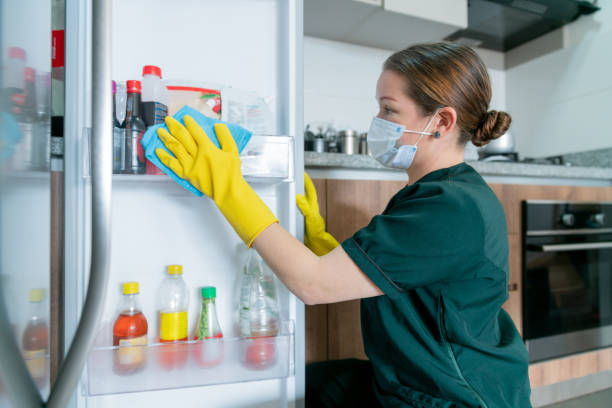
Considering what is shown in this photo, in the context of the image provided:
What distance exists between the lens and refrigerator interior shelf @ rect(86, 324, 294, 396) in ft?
2.20

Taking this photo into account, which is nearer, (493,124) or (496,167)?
(493,124)

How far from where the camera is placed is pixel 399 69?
2.80ft

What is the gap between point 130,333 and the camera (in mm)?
732

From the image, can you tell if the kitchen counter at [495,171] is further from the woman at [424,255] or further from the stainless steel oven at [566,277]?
the woman at [424,255]

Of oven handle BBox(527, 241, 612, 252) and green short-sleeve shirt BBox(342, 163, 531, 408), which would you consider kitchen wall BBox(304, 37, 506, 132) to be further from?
green short-sleeve shirt BBox(342, 163, 531, 408)

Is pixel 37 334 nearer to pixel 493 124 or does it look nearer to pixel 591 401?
pixel 493 124

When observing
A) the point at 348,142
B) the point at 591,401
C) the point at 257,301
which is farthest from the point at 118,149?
the point at 591,401

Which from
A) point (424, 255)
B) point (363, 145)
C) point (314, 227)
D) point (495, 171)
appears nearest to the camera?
point (424, 255)

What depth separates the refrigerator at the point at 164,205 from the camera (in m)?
0.66

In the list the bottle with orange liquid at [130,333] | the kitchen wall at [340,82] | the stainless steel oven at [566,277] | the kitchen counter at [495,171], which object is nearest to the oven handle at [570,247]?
the stainless steel oven at [566,277]

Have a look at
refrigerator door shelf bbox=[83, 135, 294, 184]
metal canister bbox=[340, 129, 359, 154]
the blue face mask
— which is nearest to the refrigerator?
refrigerator door shelf bbox=[83, 135, 294, 184]

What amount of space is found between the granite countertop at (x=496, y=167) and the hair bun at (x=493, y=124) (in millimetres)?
497

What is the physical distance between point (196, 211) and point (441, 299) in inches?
21.5

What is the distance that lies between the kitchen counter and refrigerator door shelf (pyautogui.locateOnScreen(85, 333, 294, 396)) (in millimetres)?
663
